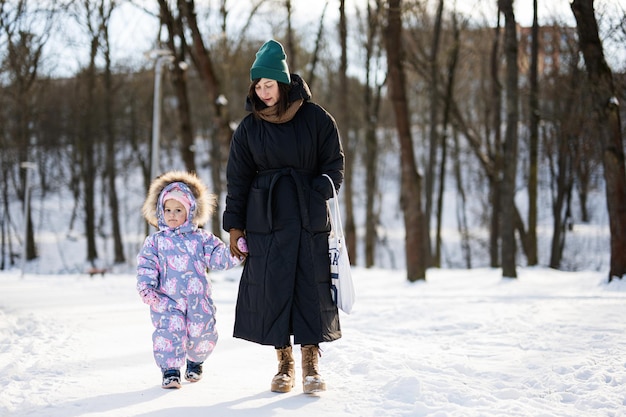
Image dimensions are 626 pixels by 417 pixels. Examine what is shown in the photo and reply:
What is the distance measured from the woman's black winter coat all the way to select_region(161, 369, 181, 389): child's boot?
577mm

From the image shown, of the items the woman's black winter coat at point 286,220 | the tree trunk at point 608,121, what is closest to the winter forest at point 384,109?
the tree trunk at point 608,121

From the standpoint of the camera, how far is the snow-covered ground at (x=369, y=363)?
4680 mm

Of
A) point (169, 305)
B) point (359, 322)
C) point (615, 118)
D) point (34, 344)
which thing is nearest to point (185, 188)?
point (169, 305)

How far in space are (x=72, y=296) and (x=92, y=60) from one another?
58.4 feet

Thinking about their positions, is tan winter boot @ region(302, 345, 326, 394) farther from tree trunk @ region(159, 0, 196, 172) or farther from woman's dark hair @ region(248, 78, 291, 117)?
tree trunk @ region(159, 0, 196, 172)

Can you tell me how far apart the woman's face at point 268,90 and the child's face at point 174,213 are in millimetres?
1029

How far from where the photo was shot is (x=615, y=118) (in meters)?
13.0

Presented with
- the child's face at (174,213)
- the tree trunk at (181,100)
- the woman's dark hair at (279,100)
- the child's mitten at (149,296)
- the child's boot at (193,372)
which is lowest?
the child's boot at (193,372)

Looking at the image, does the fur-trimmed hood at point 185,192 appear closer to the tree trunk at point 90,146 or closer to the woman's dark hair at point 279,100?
the woman's dark hair at point 279,100

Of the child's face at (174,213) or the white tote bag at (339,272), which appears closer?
the white tote bag at (339,272)

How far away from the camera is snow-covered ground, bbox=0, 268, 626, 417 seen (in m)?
4.68

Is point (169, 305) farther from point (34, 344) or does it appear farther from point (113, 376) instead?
point (34, 344)

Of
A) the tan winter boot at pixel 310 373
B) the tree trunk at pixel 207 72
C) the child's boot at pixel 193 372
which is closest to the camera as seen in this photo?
the tan winter boot at pixel 310 373

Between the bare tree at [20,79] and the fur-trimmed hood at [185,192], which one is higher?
the bare tree at [20,79]
